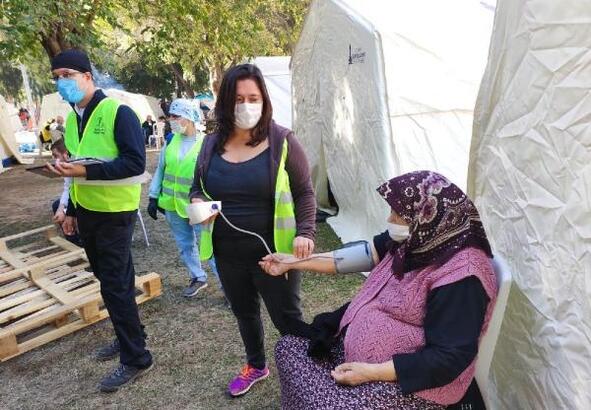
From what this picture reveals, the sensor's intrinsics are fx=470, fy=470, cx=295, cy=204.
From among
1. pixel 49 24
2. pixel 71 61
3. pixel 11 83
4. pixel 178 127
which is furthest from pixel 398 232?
pixel 11 83

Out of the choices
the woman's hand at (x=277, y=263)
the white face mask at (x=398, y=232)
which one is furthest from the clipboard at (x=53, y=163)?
the white face mask at (x=398, y=232)

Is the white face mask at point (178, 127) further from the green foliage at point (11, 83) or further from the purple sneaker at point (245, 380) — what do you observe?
the green foliage at point (11, 83)

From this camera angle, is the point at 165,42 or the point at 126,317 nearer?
the point at 126,317

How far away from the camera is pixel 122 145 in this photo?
2.44 meters

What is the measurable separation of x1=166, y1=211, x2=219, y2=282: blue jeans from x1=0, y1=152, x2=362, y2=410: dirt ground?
0.68ft

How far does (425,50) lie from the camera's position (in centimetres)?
409

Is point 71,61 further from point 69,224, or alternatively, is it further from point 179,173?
point 179,173

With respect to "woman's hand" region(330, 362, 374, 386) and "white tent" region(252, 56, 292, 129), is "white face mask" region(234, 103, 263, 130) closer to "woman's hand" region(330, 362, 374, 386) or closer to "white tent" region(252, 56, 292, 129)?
"woman's hand" region(330, 362, 374, 386)

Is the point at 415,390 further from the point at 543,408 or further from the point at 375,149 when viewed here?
the point at 375,149

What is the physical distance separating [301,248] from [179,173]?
189 cm

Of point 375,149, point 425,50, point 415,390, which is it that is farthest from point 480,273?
point 425,50

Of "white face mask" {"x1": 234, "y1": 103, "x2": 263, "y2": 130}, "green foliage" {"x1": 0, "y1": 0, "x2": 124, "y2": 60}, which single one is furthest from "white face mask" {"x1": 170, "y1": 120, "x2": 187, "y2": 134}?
"green foliage" {"x1": 0, "y1": 0, "x2": 124, "y2": 60}

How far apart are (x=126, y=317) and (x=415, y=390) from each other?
178cm

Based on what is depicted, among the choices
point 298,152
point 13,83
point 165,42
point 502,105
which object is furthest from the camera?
point 13,83
